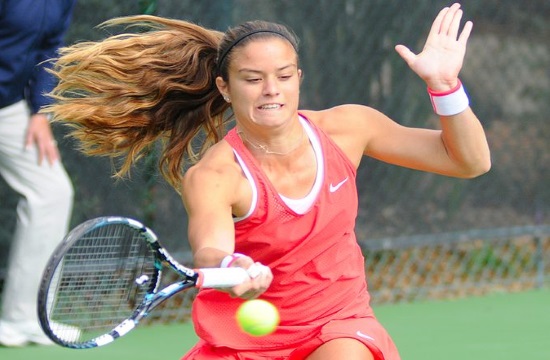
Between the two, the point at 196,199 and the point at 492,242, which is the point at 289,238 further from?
the point at 492,242

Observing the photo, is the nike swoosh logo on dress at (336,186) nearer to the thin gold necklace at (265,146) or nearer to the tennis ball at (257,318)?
the thin gold necklace at (265,146)

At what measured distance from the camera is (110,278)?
3.59 metres

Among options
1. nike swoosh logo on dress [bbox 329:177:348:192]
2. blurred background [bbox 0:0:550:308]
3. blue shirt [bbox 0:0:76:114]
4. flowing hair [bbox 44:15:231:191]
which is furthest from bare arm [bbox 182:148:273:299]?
blurred background [bbox 0:0:550:308]

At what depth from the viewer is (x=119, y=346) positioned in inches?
204

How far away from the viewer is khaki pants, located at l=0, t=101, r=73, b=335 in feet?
16.4

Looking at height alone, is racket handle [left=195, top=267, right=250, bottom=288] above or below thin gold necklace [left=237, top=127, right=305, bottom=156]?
below

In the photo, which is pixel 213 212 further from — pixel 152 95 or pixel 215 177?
pixel 152 95

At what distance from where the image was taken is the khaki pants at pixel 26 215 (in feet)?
16.4

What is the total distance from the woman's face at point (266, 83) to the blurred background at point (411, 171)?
7.04 feet

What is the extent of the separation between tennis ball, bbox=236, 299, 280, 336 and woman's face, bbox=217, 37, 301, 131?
52 cm

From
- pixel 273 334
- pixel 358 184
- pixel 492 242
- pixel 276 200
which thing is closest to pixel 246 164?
pixel 276 200

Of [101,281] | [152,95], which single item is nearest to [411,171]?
[152,95]

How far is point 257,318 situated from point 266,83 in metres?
0.65

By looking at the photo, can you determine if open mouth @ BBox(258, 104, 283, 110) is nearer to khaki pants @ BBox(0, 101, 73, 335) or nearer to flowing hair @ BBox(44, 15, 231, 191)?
flowing hair @ BBox(44, 15, 231, 191)
